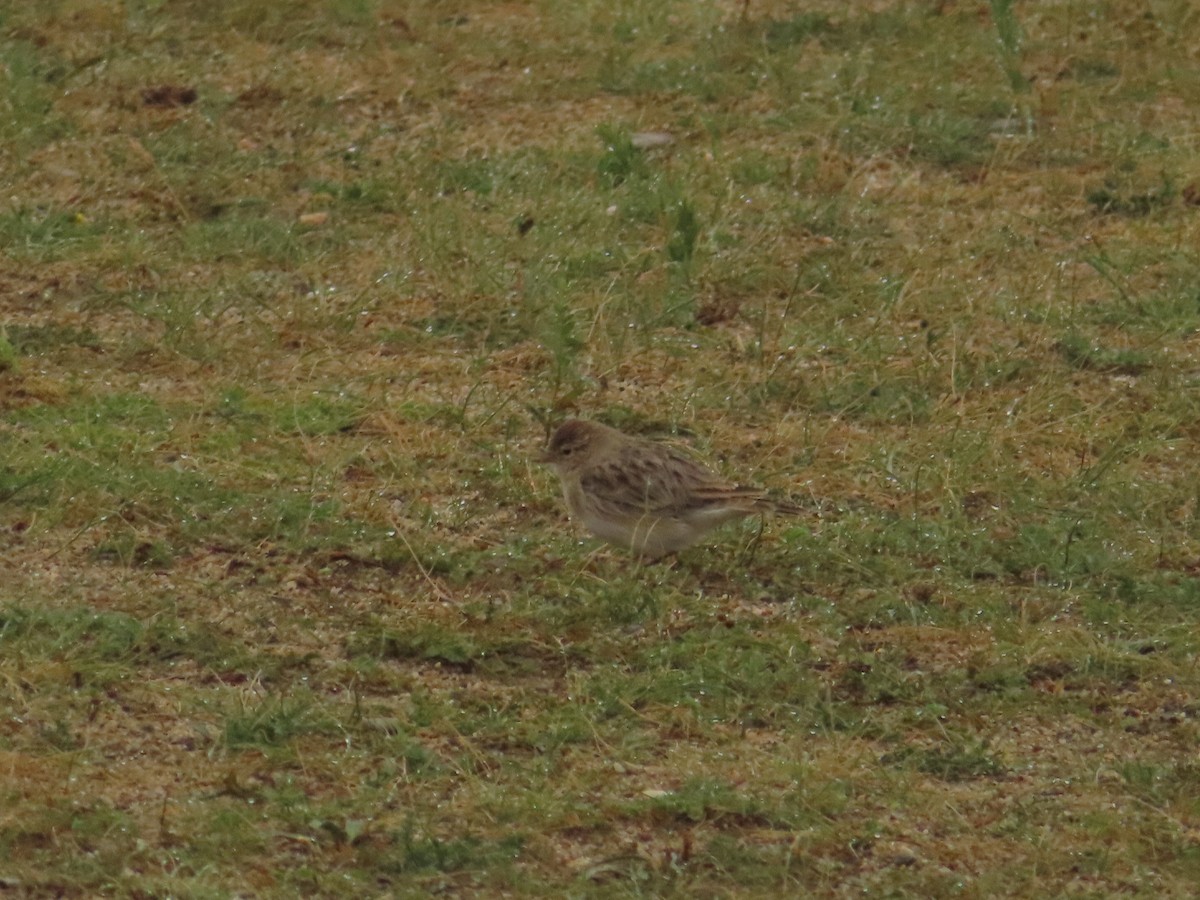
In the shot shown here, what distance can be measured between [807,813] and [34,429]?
11.5ft

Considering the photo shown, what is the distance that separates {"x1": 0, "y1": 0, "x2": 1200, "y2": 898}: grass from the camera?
5.95 m

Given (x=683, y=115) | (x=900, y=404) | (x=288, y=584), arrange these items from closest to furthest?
(x=288, y=584) → (x=900, y=404) → (x=683, y=115)

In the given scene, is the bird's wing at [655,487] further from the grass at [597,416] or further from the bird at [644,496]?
the grass at [597,416]

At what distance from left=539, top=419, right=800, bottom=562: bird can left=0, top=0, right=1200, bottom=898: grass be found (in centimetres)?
12

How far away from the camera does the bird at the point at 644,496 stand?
7516 mm

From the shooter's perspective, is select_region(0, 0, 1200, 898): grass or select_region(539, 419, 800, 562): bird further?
select_region(539, 419, 800, 562): bird

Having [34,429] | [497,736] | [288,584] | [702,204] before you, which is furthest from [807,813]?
[702,204]

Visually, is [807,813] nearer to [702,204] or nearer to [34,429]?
[34,429]

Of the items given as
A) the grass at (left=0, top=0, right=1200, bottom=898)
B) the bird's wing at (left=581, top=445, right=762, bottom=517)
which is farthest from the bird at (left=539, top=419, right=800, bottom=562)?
the grass at (left=0, top=0, right=1200, bottom=898)

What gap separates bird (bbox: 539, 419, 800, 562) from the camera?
24.7 ft

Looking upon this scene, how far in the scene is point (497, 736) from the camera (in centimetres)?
636

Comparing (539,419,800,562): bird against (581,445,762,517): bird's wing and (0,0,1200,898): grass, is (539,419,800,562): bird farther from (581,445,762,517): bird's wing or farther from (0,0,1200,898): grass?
(0,0,1200,898): grass

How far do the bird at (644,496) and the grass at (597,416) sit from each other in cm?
12

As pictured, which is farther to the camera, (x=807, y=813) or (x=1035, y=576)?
(x=1035, y=576)
